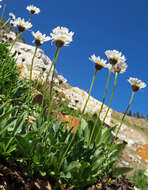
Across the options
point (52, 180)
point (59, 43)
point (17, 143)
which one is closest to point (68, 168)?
point (52, 180)

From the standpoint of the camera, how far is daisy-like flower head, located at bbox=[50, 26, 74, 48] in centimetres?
192

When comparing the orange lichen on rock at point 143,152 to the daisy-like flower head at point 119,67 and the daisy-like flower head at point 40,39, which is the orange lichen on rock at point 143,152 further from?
the daisy-like flower head at point 40,39

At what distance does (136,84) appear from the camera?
2.31m

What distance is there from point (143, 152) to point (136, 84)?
7162mm

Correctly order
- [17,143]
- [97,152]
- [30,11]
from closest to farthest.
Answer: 1. [17,143]
2. [97,152]
3. [30,11]

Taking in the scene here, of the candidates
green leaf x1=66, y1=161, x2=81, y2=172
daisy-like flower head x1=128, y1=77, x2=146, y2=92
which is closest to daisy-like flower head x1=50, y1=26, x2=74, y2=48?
daisy-like flower head x1=128, y1=77, x2=146, y2=92

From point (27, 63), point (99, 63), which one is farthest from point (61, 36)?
point (27, 63)

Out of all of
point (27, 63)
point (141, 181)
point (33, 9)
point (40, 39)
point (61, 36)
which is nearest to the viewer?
point (61, 36)

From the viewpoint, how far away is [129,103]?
7.00ft

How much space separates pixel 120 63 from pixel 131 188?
1349 millimetres

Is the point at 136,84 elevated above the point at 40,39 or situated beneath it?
situated beneath

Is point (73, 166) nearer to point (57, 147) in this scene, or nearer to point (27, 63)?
point (57, 147)

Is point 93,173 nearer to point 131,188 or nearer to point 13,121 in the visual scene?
point 131,188

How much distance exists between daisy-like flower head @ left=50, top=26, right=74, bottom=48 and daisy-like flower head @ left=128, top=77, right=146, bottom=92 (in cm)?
78
